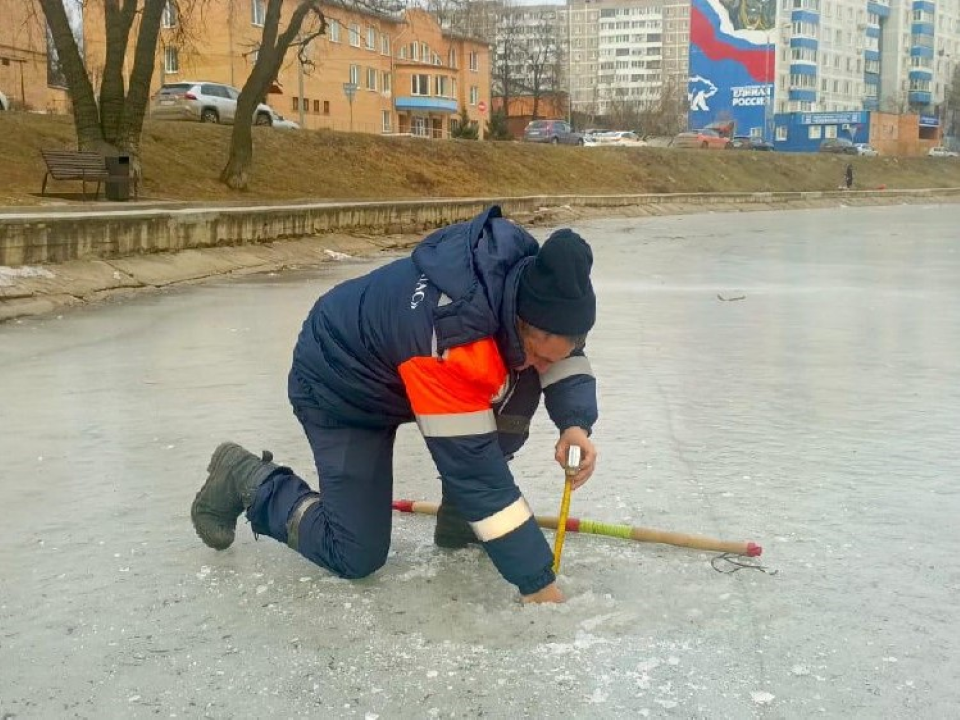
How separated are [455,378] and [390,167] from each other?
33.9 meters

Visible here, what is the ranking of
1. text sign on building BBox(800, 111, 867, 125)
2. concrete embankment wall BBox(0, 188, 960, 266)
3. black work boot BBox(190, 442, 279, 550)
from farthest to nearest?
text sign on building BBox(800, 111, 867, 125) < concrete embankment wall BBox(0, 188, 960, 266) < black work boot BBox(190, 442, 279, 550)

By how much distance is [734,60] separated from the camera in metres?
105

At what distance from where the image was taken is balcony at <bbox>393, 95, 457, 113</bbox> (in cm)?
7450

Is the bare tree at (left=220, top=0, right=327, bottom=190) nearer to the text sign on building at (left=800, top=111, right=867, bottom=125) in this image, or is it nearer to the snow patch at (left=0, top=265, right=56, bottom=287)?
the snow patch at (left=0, top=265, right=56, bottom=287)

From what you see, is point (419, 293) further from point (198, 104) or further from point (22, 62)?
point (22, 62)

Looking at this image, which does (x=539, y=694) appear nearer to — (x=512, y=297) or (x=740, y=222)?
(x=512, y=297)

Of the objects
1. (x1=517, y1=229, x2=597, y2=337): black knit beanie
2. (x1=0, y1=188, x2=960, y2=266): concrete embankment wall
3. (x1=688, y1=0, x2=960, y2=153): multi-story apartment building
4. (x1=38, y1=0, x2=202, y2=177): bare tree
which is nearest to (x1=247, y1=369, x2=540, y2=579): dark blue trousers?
(x1=517, y1=229, x2=597, y2=337): black knit beanie

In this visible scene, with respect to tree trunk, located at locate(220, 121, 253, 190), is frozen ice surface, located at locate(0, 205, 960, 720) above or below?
below

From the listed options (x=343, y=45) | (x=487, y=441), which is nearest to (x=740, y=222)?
(x=487, y=441)

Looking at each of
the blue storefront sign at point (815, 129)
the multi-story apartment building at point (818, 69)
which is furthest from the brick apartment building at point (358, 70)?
the blue storefront sign at point (815, 129)

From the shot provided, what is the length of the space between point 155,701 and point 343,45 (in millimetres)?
66817

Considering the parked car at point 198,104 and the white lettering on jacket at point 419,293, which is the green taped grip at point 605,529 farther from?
the parked car at point 198,104

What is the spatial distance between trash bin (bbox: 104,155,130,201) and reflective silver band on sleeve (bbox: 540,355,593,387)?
696 inches

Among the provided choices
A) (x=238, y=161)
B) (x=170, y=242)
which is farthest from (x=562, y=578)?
(x=238, y=161)
